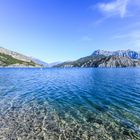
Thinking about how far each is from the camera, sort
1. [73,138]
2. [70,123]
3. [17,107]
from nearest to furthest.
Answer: [73,138], [70,123], [17,107]

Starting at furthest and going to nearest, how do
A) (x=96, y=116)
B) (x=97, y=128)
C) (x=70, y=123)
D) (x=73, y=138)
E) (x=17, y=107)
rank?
(x=17, y=107) → (x=96, y=116) → (x=70, y=123) → (x=97, y=128) → (x=73, y=138)

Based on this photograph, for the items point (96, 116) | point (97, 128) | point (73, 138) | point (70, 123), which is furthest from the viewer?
point (96, 116)

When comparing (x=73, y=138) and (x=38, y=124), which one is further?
(x=38, y=124)

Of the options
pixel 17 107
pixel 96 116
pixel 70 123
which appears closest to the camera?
pixel 70 123

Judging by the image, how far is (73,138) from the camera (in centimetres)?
2392

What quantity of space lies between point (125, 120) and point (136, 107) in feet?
31.3

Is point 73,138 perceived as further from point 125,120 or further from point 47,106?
point 47,106

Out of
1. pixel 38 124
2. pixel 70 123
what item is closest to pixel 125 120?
pixel 70 123

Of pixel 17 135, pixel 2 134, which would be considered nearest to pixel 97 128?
pixel 17 135

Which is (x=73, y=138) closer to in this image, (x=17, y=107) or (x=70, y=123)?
(x=70, y=123)

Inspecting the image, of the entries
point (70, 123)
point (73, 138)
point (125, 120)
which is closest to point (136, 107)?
point (125, 120)

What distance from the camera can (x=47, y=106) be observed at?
1609 inches

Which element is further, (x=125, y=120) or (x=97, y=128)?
(x=125, y=120)

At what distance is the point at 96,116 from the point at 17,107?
1570 cm
